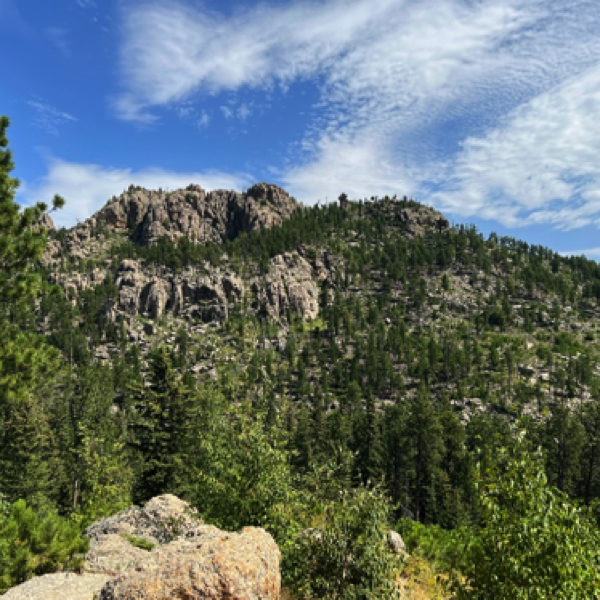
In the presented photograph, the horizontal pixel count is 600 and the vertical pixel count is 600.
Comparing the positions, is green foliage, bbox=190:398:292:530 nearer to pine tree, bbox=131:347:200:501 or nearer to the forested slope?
the forested slope

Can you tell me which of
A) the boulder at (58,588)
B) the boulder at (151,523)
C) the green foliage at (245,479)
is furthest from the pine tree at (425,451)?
the boulder at (58,588)

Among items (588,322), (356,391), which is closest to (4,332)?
(356,391)

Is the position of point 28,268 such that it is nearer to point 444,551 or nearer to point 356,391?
point 444,551

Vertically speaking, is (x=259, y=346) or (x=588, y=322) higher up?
(x=588, y=322)

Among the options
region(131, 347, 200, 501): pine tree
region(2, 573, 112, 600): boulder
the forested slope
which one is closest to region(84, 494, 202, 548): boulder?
the forested slope

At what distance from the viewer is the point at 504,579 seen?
6082 millimetres

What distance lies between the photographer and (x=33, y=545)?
433 inches

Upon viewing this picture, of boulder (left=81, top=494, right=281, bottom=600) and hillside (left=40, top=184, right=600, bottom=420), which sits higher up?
hillside (left=40, top=184, right=600, bottom=420)

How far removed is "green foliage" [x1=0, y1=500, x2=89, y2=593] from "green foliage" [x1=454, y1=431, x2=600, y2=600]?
34.1 ft

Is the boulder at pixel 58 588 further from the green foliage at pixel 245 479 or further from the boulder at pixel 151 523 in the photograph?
the green foliage at pixel 245 479

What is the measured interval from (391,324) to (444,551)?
15147cm

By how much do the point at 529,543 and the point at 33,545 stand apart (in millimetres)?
11820

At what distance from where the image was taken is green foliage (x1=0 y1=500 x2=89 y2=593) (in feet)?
34.2

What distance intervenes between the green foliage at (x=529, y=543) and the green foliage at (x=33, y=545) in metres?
10.4
